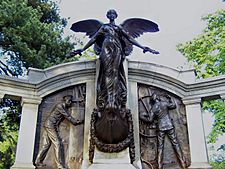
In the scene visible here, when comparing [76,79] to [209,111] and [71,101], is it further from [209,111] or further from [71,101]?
[209,111]

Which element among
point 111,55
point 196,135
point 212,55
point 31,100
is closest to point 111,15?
point 111,55

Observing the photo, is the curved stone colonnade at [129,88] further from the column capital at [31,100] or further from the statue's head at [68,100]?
the statue's head at [68,100]

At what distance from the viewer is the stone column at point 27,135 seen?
6337 mm

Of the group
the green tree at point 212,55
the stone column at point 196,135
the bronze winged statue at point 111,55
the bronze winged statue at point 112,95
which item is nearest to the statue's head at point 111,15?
the bronze winged statue at point 111,55

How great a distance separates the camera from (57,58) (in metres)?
12.1

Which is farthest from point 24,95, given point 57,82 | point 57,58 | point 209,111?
point 209,111

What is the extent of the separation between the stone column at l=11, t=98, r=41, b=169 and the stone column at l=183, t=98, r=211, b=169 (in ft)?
12.5

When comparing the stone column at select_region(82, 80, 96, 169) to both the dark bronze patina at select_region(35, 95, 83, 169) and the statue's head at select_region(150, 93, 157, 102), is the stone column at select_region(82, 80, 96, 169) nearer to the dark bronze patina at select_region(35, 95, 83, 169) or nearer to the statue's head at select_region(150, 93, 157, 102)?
the dark bronze patina at select_region(35, 95, 83, 169)

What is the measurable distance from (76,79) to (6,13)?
6072 mm

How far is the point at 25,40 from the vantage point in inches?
462

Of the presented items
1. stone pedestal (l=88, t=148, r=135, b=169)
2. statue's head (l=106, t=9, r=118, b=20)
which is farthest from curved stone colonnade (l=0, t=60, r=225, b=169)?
statue's head (l=106, t=9, r=118, b=20)

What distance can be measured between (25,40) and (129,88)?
251 inches

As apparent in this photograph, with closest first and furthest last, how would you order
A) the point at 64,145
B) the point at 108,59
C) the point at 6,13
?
the point at 108,59 → the point at 64,145 → the point at 6,13

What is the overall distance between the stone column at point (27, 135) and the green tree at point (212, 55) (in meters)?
8.49
